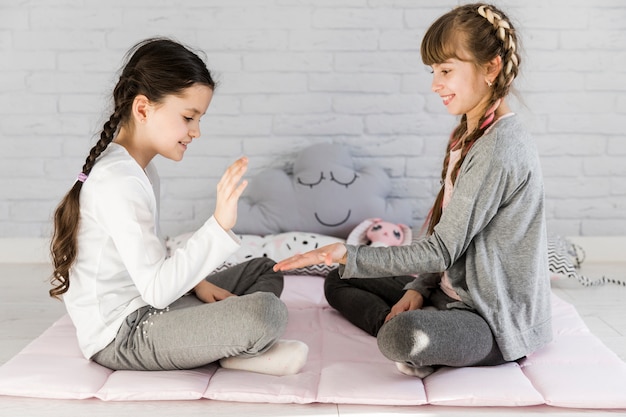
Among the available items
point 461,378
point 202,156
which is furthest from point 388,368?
point 202,156

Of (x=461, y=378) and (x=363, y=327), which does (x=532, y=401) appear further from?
(x=363, y=327)

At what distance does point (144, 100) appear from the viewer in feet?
6.13

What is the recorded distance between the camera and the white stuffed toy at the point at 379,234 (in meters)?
2.89

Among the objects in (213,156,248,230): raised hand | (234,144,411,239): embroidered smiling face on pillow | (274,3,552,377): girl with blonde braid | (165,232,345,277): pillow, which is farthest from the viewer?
(234,144,411,239): embroidered smiling face on pillow

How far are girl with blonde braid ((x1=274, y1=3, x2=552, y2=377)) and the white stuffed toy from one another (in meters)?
0.93

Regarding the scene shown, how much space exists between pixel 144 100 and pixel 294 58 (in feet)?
4.41

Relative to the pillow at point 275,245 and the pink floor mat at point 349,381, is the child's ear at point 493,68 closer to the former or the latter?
the pink floor mat at point 349,381

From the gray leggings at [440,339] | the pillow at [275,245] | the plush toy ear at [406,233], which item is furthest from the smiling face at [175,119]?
the plush toy ear at [406,233]

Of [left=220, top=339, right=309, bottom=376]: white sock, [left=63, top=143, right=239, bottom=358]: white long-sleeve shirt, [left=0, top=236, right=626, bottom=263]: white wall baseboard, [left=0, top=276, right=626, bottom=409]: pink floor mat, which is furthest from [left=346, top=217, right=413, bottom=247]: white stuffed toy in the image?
[left=63, top=143, right=239, bottom=358]: white long-sleeve shirt

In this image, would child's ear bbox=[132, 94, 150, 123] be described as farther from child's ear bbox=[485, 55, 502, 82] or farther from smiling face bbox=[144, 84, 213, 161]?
child's ear bbox=[485, 55, 502, 82]

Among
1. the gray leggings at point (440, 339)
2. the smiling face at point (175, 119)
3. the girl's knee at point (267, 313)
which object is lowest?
the gray leggings at point (440, 339)

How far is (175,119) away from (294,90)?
133 cm

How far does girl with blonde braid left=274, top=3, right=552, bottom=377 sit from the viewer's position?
1820 mm

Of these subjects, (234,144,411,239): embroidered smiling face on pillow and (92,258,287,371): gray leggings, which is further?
(234,144,411,239): embroidered smiling face on pillow
